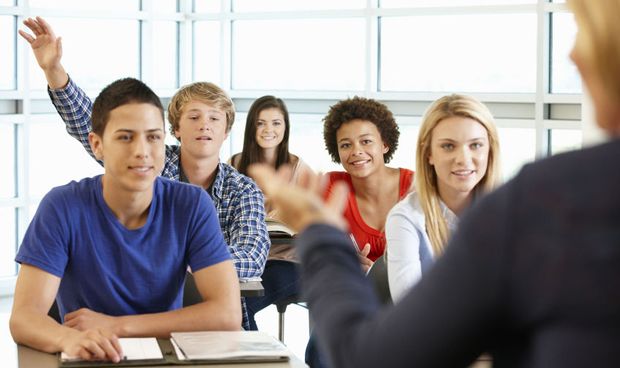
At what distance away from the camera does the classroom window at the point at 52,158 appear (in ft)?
25.9

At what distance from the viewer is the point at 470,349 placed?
0.98 m

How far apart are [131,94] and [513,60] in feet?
14.9

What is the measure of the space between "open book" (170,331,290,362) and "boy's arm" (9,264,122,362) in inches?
7.0

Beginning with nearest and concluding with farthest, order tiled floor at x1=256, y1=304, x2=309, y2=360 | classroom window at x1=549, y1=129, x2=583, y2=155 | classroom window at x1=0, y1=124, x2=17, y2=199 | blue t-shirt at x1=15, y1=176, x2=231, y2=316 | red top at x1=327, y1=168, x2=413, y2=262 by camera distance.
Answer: blue t-shirt at x1=15, y1=176, x2=231, y2=316 → red top at x1=327, y1=168, x2=413, y2=262 → tiled floor at x1=256, y1=304, x2=309, y2=360 → classroom window at x1=549, y1=129, x2=583, y2=155 → classroom window at x1=0, y1=124, x2=17, y2=199

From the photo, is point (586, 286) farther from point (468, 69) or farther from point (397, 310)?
point (468, 69)

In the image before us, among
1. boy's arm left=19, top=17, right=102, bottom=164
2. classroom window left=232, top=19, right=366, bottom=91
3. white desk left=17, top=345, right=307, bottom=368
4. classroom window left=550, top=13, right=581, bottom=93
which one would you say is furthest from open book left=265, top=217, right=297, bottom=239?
classroom window left=232, top=19, right=366, bottom=91

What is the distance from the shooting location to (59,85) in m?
4.25

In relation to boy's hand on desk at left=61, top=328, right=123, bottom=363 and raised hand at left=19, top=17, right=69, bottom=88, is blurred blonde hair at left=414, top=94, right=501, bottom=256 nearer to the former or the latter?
boy's hand on desk at left=61, top=328, right=123, bottom=363

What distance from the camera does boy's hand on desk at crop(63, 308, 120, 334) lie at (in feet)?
8.60

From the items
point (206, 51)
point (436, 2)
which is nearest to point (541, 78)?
point (436, 2)

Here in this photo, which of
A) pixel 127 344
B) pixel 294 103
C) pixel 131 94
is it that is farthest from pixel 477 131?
pixel 294 103

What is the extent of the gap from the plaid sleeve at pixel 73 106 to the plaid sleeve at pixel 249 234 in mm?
637

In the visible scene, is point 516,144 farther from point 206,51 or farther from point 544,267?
point 544,267

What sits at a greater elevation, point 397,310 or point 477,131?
point 477,131
